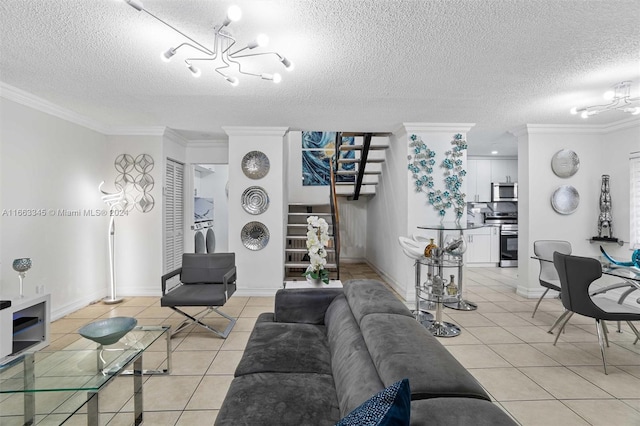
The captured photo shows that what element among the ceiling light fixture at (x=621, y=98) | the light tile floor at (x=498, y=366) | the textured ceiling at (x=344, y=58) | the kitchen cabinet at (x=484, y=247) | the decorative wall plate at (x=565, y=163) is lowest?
the light tile floor at (x=498, y=366)

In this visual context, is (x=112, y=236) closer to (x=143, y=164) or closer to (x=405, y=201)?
(x=143, y=164)

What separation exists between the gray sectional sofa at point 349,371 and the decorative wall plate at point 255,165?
2900mm

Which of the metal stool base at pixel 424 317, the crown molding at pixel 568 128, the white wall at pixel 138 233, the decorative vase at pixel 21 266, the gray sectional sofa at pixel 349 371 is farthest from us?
the white wall at pixel 138 233

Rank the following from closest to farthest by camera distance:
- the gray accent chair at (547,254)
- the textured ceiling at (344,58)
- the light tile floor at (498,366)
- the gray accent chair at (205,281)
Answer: the textured ceiling at (344,58), the light tile floor at (498,366), the gray accent chair at (205,281), the gray accent chair at (547,254)

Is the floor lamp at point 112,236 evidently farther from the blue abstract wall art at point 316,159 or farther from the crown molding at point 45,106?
the blue abstract wall art at point 316,159

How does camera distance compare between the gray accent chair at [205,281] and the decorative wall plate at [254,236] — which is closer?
the gray accent chair at [205,281]

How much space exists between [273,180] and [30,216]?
2826 millimetres

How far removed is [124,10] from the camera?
1947 millimetres

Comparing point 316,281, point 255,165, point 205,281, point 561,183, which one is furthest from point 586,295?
point 255,165

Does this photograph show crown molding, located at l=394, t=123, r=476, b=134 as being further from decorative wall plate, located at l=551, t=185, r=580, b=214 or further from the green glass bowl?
the green glass bowl

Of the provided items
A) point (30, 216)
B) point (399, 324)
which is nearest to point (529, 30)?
point (399, 324)

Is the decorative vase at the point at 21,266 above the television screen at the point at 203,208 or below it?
below

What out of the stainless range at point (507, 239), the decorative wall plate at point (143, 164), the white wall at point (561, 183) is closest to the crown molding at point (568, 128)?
the white wall at point (561, 183)

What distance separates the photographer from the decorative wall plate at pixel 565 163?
15.6ft
